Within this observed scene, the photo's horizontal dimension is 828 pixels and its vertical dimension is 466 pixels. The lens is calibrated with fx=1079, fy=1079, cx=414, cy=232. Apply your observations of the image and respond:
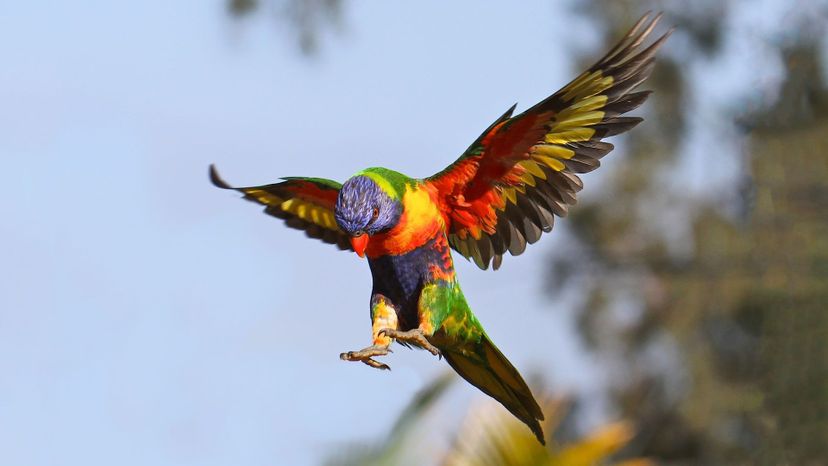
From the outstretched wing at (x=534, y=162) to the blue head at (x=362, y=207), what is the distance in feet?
0.83

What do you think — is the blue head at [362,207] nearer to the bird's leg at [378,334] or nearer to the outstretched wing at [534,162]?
the bird's leg at [378,334]

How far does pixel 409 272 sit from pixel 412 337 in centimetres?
13

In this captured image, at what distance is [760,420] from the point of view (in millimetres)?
12711

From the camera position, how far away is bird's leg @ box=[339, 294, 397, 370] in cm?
167

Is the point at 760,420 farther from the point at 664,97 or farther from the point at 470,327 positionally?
the point at 470,327

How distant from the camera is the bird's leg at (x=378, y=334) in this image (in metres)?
1.67

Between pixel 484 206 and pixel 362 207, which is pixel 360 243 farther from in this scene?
pixel 484 206

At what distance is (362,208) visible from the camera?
167 cm

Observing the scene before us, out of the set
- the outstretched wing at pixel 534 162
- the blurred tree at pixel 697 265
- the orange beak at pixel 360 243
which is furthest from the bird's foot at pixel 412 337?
the blurred tree at pixel 697 265

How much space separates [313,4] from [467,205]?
22.4 ft

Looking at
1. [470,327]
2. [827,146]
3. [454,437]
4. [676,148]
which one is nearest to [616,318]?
[676,148]

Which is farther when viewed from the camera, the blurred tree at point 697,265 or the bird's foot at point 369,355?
the blurred tree at point 697,265

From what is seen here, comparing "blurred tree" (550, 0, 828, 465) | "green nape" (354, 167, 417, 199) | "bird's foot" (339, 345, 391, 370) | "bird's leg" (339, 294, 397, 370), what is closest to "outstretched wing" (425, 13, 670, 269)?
"green nape" (354, 167, 417, 199)

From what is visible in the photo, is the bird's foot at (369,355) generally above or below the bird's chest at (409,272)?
below
